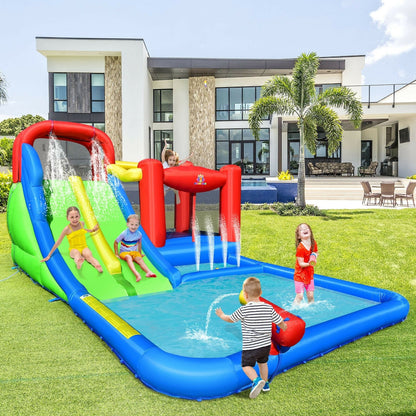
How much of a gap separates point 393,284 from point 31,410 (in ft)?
20.2

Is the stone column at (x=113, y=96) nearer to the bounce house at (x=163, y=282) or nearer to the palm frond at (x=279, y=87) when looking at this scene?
the palm frond at (x=279, y=87)

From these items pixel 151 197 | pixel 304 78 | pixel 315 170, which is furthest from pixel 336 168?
pixel 151 197

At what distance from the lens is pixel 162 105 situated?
27.8 meters

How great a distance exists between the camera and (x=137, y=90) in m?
24.0

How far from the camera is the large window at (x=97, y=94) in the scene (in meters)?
25.2

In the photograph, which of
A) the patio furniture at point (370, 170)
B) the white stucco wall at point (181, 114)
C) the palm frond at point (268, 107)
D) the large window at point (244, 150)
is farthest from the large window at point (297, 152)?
the palm frond at point (268, 107)

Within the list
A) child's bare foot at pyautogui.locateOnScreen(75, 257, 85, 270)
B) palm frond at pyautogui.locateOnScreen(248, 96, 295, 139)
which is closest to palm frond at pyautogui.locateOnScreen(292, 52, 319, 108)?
palm frond at pyautogui.locateOnScreen(248, 96, 295, 139)

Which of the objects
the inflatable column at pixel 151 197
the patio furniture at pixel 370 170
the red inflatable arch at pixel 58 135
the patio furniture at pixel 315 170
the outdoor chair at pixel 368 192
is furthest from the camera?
the patio furniture at pixel 370 170

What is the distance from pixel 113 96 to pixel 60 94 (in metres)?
3.36

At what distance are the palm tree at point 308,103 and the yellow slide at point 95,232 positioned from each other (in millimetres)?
9973

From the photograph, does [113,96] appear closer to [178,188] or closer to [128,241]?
[178,188]

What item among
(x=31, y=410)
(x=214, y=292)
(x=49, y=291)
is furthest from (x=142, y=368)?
(x=49, y=291)

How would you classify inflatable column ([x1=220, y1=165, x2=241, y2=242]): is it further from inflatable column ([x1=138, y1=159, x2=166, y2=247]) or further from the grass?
the grass

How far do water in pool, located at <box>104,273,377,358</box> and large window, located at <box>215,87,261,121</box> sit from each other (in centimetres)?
2161
